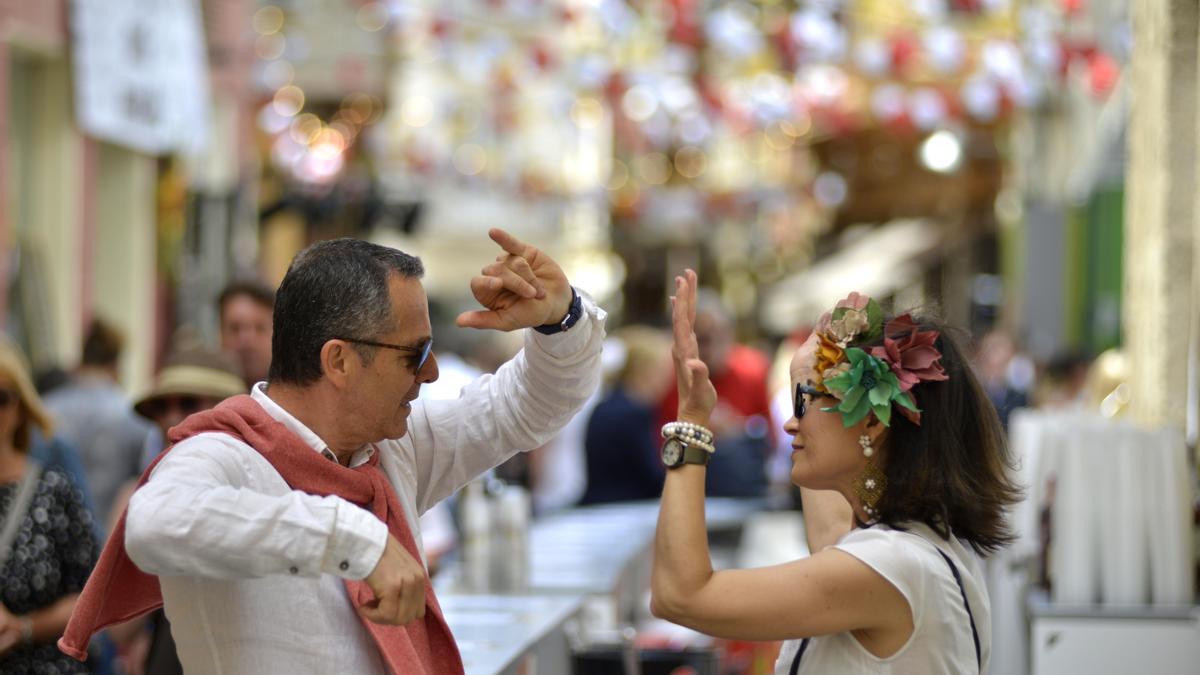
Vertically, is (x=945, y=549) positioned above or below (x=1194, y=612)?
above

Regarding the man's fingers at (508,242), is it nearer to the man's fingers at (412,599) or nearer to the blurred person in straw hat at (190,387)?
the man's fingers at (412,599)

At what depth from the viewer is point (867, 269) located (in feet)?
106

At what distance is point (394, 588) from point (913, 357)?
1.12 metres

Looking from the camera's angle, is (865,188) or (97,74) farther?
(865,188)

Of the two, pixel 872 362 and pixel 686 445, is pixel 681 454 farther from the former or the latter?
pixel 872 362

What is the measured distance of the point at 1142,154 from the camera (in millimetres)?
8016

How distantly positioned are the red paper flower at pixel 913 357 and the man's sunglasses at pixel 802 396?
0.13m

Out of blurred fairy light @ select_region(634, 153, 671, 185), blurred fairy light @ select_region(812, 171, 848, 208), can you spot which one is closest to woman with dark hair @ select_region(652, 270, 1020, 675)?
blurred fairy light @ select_region(812, 171, 848, 208)

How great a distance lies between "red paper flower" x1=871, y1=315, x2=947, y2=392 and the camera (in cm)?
314

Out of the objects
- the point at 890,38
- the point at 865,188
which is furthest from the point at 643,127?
the point at 890,38

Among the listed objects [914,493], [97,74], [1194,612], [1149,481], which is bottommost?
[1194,612]

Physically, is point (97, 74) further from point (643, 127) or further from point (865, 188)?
point (865, 188)

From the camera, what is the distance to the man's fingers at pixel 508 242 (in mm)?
3170

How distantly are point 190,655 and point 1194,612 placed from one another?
3.52m
